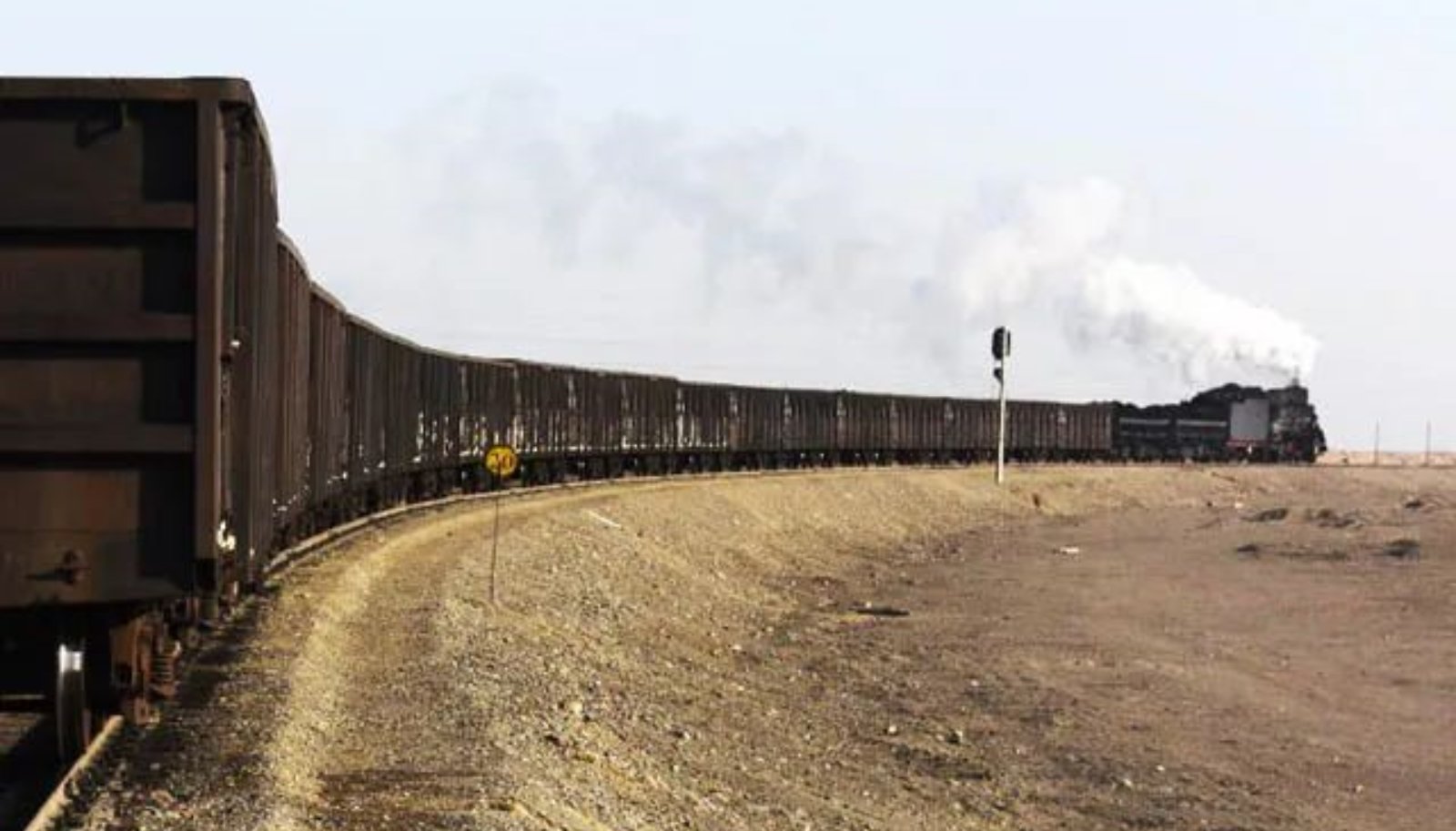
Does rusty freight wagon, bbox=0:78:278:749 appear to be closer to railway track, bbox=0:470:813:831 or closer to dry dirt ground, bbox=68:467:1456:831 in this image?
railway track, bbox=0:470:813:831

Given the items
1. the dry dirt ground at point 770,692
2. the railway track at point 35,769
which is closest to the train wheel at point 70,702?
the railway track at point 35,769

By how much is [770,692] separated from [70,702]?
13.0 metres

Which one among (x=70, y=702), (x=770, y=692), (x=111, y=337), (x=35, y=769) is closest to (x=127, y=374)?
(x=111, y=337)

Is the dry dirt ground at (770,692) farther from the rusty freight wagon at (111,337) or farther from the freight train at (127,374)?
the rusty freight wagon at (111,337)

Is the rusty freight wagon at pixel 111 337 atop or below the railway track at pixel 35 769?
atop

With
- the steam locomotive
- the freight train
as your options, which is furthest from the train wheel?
the steam locomotive

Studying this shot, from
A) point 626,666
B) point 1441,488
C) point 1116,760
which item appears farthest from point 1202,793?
point 1441,488

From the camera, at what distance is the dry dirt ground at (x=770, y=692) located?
41.5ft

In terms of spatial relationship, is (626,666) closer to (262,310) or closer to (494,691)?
(494,691)

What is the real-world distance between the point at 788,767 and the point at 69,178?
10150 millimetres

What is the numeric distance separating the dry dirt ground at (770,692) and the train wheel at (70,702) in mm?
389

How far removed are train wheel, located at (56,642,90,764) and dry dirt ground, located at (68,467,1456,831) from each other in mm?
389

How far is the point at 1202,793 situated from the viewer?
18828 mm

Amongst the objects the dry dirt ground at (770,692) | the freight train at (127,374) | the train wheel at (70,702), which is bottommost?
the dry dirt ground at (770,692)
